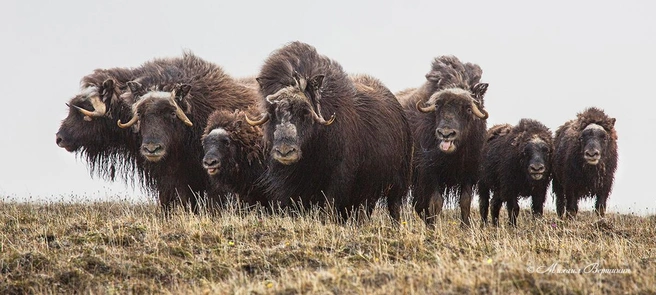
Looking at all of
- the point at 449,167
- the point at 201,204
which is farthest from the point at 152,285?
the point at 449,167

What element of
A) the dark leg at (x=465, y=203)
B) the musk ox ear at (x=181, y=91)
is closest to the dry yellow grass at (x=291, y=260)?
the dark leg at (x=465, y=203)

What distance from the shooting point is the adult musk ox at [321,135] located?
12023 millimetres

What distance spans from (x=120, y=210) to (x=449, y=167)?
17.2 feet

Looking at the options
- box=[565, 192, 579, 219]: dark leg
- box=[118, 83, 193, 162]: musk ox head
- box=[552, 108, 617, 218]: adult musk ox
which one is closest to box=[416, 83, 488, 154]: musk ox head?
box=[118, 83, 193, 162]: musk ox head

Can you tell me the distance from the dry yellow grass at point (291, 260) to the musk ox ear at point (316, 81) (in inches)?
59.3

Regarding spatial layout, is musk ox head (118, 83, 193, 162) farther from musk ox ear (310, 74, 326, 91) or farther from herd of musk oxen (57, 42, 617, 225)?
musk ox ear (310, 74, 326, 91)

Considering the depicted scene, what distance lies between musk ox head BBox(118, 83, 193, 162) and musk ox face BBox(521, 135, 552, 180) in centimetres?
576

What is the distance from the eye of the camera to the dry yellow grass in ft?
26.8

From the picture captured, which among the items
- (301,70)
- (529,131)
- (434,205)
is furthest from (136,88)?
(529,131)

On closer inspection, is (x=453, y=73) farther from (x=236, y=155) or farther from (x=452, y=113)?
(x=236, y=155)

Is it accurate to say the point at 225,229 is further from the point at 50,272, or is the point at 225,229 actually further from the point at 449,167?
the point at 449,167

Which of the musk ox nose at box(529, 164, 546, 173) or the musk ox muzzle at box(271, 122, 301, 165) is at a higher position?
the musk ox muzzle at box(271, 122, 301, 165)

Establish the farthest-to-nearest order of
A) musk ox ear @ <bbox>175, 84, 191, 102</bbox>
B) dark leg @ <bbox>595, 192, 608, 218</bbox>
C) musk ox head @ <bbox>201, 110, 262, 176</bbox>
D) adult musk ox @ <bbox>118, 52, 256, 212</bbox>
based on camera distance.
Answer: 1. dark leg @ <bbox>595, 192, 608, 218</bbox>
2. musk ox ear @ <bbox>175, 84, 191, 102</bbox>
3. adult musk ox @ <bbox>118, 52, 256, 212</bbox>
4. musk ox head @ <bbox>201, 110, 262, 176</bbox>

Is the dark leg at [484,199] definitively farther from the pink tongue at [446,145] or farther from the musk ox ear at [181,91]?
the musk ox ear at [181,91]
